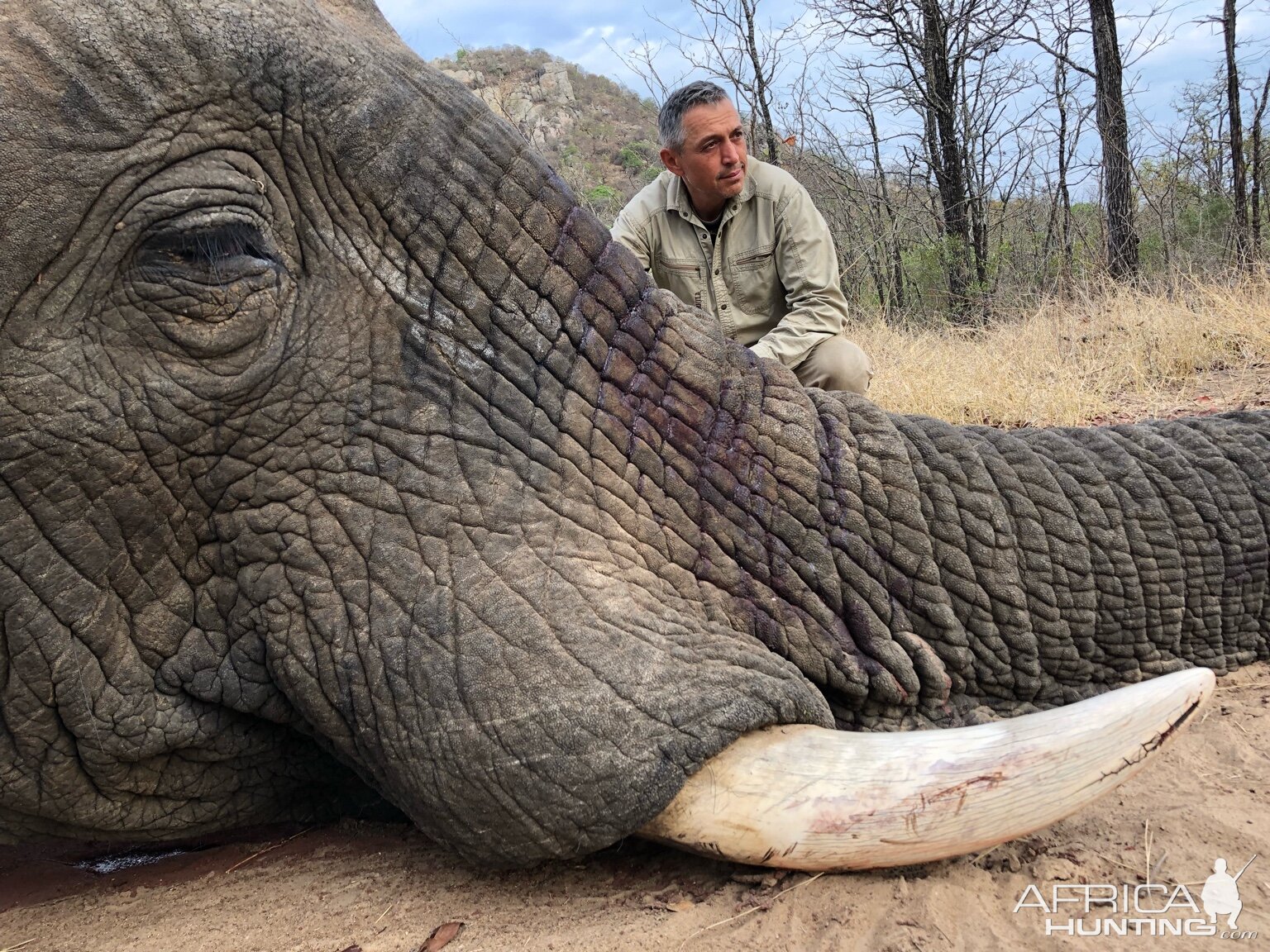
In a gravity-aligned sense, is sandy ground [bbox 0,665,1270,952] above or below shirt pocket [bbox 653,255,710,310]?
below

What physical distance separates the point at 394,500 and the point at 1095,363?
6327 mm

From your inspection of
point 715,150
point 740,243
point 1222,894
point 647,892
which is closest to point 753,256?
point 740,243

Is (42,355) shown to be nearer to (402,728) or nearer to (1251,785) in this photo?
(402,728)

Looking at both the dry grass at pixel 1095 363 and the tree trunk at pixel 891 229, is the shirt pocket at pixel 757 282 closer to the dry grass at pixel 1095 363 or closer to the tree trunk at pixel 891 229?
the dry grass at pixel 1095 363

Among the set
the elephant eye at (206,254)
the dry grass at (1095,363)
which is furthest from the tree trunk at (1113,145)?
the elephant eye at (206,254)

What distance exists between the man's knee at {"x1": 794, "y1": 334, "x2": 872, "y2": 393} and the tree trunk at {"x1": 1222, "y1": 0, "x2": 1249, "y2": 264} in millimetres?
7994

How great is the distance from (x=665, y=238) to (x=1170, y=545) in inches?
124

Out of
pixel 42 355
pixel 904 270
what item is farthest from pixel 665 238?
pixel 904 270

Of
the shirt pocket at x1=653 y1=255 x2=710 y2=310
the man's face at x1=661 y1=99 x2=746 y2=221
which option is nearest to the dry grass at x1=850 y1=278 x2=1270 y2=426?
the shirt pocket at x1=653 y1=255 x2=710 y2=310

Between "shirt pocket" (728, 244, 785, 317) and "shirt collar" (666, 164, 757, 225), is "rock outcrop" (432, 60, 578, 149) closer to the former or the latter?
"shirt collar" (666, 164, 757, 225)

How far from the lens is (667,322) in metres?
2.61

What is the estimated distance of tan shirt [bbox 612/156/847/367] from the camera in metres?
4.98

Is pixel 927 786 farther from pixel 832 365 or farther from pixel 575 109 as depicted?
pixel 575 109

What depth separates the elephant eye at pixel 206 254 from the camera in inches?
87.7
